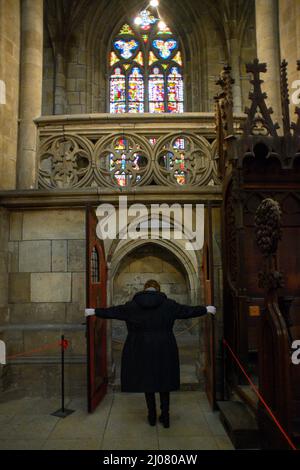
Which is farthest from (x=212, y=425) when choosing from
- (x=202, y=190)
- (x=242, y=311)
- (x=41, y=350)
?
(x=202, y=190)

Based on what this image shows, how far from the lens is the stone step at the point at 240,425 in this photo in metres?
3.04

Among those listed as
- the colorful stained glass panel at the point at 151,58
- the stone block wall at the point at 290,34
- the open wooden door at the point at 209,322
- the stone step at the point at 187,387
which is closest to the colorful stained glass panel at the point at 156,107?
the colorful stained glass panel at the point at 151,58

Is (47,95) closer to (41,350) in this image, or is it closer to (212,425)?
(41,350)

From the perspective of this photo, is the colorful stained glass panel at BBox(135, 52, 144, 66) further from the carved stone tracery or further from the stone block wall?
the carved stone tracery

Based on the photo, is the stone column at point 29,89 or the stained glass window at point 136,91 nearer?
the stone column at point 29,89

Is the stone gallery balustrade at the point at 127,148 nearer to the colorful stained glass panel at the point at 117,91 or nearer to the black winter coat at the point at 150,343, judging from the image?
the black winter coat at the point at 150,343

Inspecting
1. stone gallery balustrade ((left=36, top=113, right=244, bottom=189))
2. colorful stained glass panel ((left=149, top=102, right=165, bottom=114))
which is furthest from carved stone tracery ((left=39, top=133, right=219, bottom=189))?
colorful stained glass panel ((left=149, top=102, right=165, bottom=114))

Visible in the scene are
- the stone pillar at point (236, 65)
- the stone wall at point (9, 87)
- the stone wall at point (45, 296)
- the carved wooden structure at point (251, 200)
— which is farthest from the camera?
the stone pillar at point (236, 65)

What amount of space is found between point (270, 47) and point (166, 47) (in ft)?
21.3

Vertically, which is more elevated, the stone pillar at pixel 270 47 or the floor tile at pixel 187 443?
the stone pillar at pixel 270 47

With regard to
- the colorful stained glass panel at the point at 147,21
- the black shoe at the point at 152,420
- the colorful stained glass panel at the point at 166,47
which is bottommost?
the black shoe at the point at 152,420

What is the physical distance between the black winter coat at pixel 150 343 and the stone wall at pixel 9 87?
2.24 m

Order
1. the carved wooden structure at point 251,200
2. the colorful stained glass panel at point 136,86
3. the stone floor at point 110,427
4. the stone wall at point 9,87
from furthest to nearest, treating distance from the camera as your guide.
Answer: the colorful stained glass panel at point 136,86 → the stone wall at point 9,87 → the carved wooden structure at point 251,200 → the stone floor at point 110,427

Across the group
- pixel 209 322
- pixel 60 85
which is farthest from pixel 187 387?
pixel 60 85
